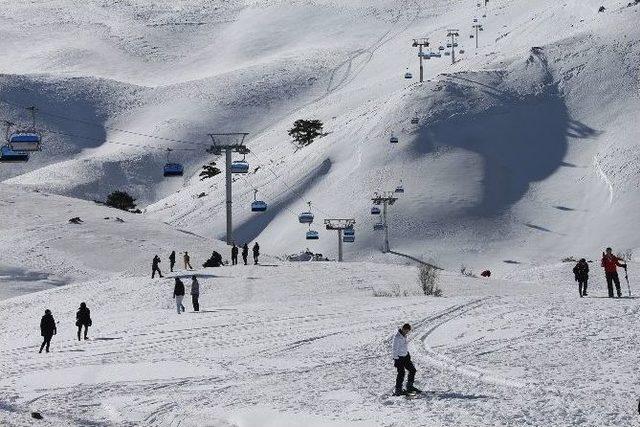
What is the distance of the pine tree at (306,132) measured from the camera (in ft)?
452

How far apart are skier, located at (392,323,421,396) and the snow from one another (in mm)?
471

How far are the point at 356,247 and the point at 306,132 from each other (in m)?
49.1

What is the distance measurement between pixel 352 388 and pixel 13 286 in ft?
135

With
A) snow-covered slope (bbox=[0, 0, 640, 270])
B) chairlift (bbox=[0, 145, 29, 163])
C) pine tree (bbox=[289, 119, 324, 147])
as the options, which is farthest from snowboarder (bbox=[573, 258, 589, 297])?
pine tree (bbox=[289, 119, 324, 147])

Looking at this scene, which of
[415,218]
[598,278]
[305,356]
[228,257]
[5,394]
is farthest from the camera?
[415,218]

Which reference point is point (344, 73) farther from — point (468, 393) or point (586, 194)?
point (468, 393)

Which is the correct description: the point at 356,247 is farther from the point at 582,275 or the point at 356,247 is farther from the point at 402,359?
the point at 402,359

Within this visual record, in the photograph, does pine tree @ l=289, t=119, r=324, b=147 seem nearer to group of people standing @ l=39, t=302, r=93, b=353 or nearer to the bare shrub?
the bare shrub

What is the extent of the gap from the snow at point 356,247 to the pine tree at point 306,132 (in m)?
2.12

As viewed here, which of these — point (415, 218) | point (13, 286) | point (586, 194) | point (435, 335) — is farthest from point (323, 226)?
point (435, 335)

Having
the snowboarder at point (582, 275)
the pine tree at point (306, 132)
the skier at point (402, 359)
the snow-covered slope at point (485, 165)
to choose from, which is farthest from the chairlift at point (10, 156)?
the pine tree at point (306, 132)

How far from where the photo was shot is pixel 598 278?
56719 millimetres

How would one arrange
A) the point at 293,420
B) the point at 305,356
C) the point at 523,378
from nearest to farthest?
the point at 293,420 < the point at 523,378 < the point at 305,356

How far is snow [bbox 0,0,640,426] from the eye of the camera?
77.2 feet
